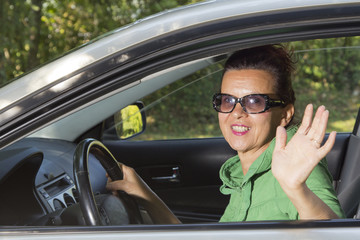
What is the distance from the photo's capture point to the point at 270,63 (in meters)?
1.94

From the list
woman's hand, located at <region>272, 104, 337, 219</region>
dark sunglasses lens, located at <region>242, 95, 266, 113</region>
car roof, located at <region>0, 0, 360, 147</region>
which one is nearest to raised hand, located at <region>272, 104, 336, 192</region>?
woman's hand, located at <region>272, 104, 337, 219</region>

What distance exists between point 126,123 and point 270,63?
1.32 meters

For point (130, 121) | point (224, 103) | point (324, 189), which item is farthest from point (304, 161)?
point (130, 121)

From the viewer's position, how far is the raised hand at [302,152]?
1.35m

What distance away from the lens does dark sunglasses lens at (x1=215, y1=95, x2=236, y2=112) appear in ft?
6.17

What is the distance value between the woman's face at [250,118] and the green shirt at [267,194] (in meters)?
0.08

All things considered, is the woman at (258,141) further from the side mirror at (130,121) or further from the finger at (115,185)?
the side mirror at (130,121)

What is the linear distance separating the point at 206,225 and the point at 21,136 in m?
0.51

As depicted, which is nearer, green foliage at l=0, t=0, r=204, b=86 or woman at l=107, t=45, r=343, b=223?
woman at l=107, t=45, r=343, b=223

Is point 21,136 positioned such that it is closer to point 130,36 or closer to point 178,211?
point 130,36

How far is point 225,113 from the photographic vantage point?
191 cm

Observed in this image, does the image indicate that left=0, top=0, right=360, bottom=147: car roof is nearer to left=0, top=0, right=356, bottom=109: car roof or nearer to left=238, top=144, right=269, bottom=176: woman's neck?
left=0, top=0, right=356, bottom=109: car roof

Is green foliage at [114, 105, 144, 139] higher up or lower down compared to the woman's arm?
higher up

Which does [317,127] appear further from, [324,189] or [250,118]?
[250,118]
